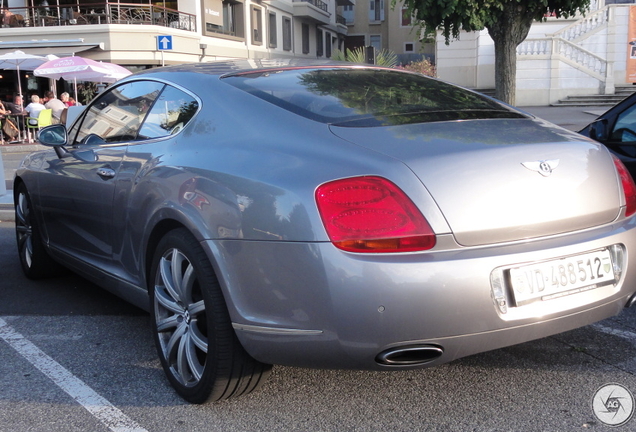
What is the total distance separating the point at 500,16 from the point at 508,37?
347 millimetres

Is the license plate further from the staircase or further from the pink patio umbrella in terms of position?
the staircase

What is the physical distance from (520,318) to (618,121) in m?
3.05

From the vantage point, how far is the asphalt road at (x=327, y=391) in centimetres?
286

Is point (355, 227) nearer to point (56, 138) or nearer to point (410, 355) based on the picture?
point (410, 355)

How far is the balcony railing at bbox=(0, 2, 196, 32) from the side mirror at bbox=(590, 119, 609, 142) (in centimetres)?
2764

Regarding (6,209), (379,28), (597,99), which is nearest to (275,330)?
(6,209)

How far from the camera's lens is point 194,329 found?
3045 millimetres

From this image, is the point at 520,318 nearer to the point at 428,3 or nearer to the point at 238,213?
the point at 238,213

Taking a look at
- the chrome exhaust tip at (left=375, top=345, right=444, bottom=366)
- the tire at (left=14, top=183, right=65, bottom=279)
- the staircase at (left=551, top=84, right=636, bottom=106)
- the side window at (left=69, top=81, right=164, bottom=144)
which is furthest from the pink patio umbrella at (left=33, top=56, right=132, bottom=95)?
the chrome exhaust tip at (left=375, top=345, right=444, bottom=366)

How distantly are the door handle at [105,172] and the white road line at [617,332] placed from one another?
2.69 meters

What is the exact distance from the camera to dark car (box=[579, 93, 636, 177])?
15.9 ft

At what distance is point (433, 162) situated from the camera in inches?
102

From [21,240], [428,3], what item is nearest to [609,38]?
[428,3]

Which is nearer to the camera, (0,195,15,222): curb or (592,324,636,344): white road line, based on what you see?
(592,324,636,344): white road line
